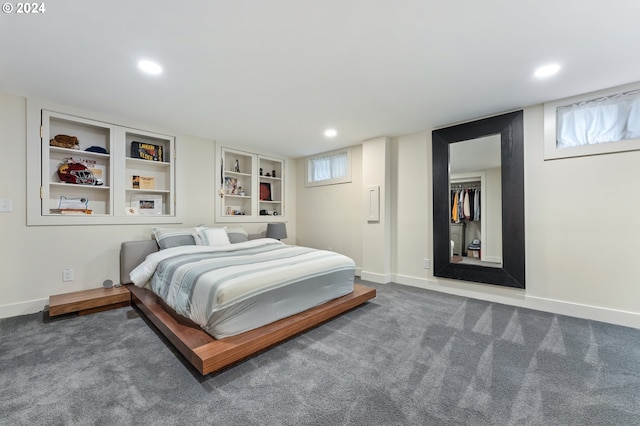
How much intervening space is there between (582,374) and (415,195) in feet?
8.68

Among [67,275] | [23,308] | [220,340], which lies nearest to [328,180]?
[220,340]

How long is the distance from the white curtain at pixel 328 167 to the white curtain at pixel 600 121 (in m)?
2.99

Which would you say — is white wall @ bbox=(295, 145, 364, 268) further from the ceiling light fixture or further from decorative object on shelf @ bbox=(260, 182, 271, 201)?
the ceiling light fixture

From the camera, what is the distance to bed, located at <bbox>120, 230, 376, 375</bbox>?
6.35 ft

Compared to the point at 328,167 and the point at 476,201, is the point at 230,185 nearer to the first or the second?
the point at 328,167

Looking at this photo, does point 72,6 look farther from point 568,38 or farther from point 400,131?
point 400,131

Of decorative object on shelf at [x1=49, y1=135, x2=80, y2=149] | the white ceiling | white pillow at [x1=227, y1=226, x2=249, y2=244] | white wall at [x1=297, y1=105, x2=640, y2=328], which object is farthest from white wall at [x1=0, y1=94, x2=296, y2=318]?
white wall at [x1=297, y1=105, x2=640, y2=328]

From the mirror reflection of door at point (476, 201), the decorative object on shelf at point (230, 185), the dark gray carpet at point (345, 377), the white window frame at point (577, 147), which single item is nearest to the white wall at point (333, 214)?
the decorative object on shelf at point (230, 185)

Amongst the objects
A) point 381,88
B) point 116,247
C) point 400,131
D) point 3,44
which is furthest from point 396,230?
point 3,44

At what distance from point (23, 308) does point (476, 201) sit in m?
5.43

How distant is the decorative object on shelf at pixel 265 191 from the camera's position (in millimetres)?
5277

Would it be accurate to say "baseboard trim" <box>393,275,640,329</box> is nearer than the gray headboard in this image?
Yes

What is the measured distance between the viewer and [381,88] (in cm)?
264

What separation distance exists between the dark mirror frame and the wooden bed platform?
5.49ft
